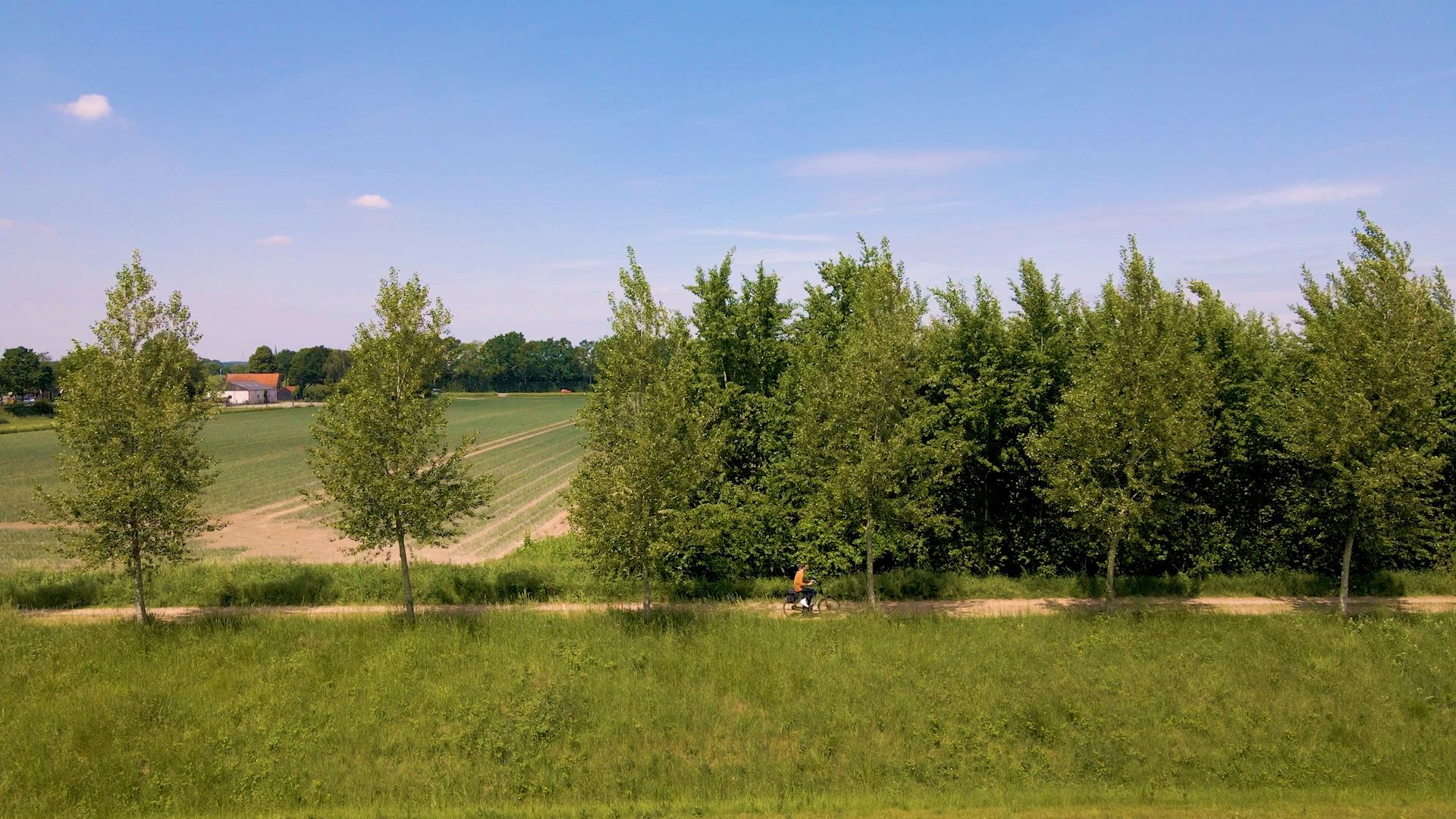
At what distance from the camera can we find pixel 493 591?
83.5 feet

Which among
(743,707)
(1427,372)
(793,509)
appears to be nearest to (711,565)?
(793,509)

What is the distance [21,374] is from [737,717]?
154 m

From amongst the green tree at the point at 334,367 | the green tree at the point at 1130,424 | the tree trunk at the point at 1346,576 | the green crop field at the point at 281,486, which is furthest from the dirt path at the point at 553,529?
the green tree at the point at 334,367

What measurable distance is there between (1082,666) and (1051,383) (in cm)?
1039

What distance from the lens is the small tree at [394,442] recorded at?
72.6ft

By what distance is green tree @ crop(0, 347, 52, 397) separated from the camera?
12281 centimetres

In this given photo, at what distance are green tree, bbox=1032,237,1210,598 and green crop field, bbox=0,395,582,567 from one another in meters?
20.4

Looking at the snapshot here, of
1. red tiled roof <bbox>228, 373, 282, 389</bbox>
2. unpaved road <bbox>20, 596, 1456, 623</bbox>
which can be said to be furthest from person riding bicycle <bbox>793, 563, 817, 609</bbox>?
red tiled roof <bbox>228, 373, 282, 389</bbox>

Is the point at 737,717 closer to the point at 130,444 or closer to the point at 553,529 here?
the point at 130,444

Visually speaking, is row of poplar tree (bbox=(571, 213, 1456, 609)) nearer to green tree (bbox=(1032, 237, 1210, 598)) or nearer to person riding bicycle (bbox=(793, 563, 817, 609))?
green tree (bbox=(1032, 237, 1210, 598))

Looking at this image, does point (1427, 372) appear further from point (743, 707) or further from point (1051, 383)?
point (743, 707)

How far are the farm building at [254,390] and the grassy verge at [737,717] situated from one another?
17557 centimetres

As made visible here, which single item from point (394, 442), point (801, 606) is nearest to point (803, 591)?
point (801, 606)

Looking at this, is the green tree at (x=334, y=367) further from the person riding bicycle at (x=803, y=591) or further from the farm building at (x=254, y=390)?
the person riding bicycle at (x=803, y=591)
